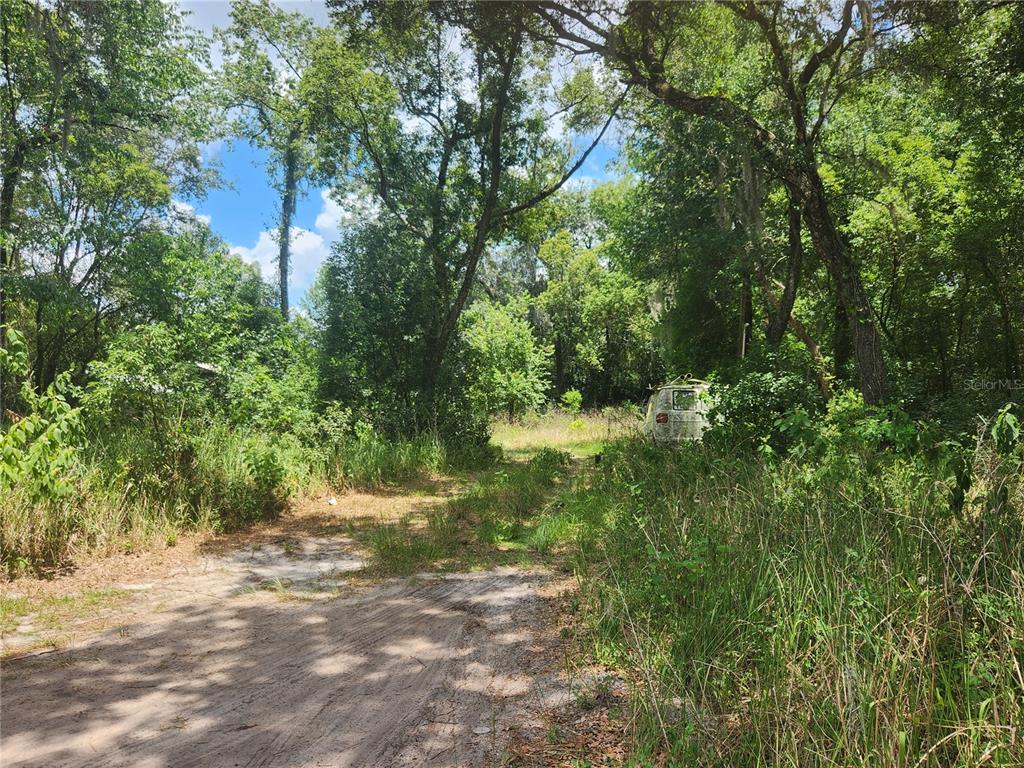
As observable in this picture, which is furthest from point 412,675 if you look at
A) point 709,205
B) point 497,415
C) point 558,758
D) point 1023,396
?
point 497,415

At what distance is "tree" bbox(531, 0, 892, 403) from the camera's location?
8.13m

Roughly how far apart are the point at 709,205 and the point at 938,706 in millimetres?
12581

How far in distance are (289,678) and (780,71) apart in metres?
10.3

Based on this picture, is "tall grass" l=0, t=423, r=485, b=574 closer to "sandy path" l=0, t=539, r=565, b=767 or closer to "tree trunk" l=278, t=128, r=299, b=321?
"sandy path" l=0, t=539, r=565, b=767

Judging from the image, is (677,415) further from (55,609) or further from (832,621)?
(55,609)

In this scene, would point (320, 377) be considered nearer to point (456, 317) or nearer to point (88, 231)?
point (456, 317)

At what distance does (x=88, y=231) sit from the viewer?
48.1 feet

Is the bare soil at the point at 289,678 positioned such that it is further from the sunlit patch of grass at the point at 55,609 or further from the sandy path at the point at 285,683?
the sunlit patch of grass at the point at 55,609

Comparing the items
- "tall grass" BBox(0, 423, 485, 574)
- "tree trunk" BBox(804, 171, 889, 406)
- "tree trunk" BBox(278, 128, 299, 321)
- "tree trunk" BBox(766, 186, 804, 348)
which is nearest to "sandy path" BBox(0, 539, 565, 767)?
"tall grass" BBox(0, 423, 485, 574)

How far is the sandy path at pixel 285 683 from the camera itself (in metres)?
2.52

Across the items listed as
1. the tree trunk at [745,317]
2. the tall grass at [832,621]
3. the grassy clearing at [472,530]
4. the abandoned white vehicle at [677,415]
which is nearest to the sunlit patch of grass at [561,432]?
the abandoned white vehicle at [677,415]

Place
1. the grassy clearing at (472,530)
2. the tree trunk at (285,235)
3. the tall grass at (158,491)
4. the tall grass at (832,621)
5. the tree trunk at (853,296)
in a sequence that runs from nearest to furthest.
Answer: the tall grass at (832,621)
the tall grass at (158,491)
the grassy clearing at (472,530)
the tree trunk at (853,296)
the tree trunk at (285,235)

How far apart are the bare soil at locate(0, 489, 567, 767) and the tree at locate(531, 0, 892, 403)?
6.30 metres

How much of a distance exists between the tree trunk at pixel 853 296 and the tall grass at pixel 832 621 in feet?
12.7
